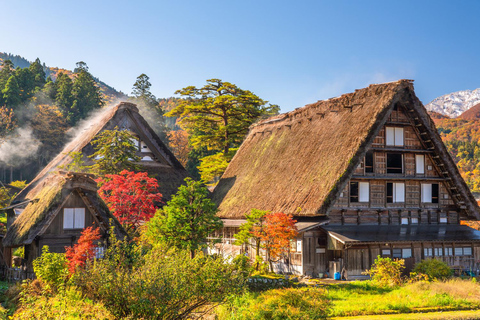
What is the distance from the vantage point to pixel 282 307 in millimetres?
15734

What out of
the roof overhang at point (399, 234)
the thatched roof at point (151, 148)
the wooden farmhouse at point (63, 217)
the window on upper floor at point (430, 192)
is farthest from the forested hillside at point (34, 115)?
the window on upper floor at point (430, 192)

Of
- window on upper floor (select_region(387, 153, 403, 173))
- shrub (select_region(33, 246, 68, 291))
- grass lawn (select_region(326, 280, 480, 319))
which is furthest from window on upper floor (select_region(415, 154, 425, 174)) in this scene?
shrub (select_region(33, 246, 68, 291))

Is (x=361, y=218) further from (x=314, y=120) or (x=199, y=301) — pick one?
(x=199, y=301)

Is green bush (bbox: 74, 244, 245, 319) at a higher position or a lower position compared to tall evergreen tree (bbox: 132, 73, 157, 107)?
lower

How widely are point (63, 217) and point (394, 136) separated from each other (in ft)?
60.4

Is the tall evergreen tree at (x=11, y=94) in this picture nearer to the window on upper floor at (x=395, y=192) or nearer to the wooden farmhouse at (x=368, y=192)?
the wooden farmhouse at (x=368, y=192)

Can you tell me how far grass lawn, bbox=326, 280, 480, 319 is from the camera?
1936cm

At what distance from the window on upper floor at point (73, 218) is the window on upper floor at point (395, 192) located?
16.9m

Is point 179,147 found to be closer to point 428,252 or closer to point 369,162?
point 369,162

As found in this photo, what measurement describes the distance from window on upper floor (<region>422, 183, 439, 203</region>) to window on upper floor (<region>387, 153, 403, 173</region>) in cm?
208

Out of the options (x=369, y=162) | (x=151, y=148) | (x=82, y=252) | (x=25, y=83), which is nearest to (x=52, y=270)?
(x=82, y=252)

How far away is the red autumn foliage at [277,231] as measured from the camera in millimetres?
26531

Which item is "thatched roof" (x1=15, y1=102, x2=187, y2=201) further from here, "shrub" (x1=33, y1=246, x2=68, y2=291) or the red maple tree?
"shrub" (x1=33, y1=246, x2=68, y2=291)

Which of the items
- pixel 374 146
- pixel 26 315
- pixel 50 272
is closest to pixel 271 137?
pixel 374 146
